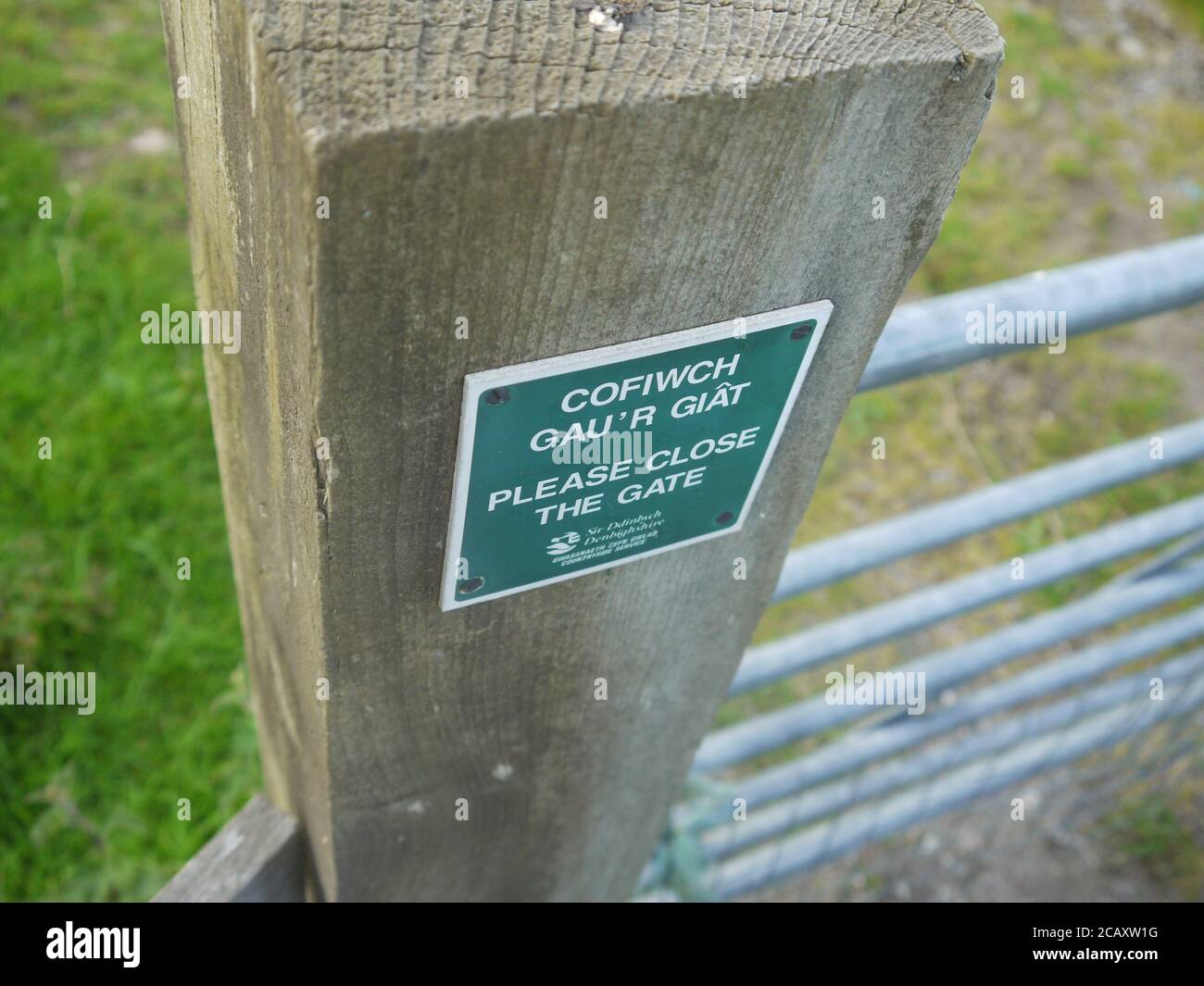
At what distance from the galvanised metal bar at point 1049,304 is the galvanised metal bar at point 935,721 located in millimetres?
1025

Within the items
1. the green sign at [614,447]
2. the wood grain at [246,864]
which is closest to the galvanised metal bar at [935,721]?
the wood grain at [246,864]

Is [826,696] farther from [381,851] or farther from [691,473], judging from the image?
[691,473]

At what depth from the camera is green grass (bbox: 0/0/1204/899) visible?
2576 mm

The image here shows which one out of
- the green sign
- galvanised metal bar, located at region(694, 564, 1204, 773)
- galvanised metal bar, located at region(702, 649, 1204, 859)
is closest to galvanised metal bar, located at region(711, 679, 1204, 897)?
galvanised metal bar, located at region(702, 649, 1204, 859)

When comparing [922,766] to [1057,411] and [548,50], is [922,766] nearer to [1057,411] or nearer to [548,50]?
[548,50]

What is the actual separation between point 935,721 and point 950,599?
0.35 meters

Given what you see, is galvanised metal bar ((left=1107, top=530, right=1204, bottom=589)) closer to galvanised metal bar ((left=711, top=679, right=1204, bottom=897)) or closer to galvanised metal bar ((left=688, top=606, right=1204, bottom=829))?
galvanised metal bar ((left=688, top=606, right=1204, bottom=829))

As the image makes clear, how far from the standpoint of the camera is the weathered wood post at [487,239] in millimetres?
605

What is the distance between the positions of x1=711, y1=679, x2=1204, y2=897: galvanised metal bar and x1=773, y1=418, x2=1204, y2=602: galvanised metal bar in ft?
2.68

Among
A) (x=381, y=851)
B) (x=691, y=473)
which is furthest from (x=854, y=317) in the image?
(x=381, y=851)

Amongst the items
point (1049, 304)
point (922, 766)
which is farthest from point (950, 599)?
point (1049, 304)

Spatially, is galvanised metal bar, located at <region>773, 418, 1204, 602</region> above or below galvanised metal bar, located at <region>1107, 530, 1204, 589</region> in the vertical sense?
above

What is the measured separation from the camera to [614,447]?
2.71ft

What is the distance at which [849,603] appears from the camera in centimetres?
331
